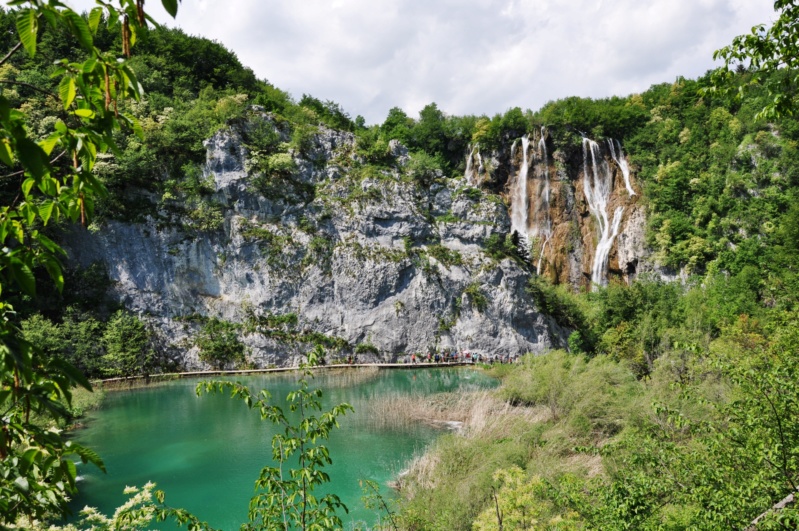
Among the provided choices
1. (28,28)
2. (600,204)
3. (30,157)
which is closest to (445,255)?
(600,204)

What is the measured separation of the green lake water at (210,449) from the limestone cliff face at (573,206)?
20.2 metres

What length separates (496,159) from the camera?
40.7 meters

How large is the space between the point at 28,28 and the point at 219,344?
27.1m

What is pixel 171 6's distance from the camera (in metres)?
1.32

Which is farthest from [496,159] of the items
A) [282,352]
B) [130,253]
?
[130,253]

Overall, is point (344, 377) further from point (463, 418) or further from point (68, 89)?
point (68, 89)

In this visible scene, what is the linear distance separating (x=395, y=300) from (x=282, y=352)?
301 inches

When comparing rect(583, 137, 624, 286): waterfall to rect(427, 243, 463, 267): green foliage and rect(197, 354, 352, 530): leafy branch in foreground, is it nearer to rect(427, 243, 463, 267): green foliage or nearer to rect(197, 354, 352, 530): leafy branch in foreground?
rect(427, 243, 463, 267): green foliage

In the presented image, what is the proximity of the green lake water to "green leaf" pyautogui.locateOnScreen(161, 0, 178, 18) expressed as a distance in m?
9.22

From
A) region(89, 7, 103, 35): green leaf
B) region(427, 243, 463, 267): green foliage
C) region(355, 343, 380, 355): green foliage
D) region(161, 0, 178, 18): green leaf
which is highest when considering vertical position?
region(427, 243, 463, 267): green foliage

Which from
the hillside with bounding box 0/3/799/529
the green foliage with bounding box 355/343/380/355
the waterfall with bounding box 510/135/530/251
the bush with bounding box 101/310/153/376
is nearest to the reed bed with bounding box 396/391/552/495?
the hillside with bounding box 0/3/799/529

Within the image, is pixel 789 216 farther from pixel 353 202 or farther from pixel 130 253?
pixel 130 253

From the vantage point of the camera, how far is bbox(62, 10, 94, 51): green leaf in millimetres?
1285

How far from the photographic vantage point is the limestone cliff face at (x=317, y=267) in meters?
27.0
